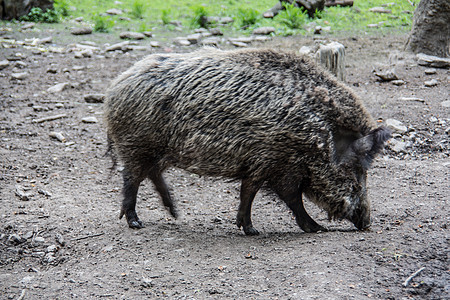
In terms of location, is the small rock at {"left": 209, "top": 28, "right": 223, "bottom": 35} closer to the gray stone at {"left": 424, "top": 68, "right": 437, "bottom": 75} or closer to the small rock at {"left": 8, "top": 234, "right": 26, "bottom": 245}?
the gray stone at {"left": 424, "top": 68, "right": 437, "bottom": 75}

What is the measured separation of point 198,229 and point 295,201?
107cm

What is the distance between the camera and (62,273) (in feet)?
14.0

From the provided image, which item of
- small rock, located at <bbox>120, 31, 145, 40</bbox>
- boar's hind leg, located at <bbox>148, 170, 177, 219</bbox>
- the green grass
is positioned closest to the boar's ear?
boar's hind leg, located at <bbox>148, 170, 177, 219</bbox>

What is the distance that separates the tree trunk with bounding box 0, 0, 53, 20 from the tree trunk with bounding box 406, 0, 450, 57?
925cm

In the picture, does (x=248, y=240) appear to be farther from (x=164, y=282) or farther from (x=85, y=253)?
(x=85, y=253)

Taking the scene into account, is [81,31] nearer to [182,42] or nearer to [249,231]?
[182,42]

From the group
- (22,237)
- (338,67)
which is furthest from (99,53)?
(22,237)

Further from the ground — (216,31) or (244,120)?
(244,120)

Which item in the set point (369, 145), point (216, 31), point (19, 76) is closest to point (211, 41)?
point (216, 31)

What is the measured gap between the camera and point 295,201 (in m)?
4.86

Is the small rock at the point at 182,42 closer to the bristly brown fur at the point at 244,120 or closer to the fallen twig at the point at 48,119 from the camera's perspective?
the fallen twig at the point at 48,119

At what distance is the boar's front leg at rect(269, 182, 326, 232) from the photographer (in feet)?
15.6

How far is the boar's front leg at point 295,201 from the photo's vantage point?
15.6 feet

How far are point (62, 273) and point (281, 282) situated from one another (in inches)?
74.4
